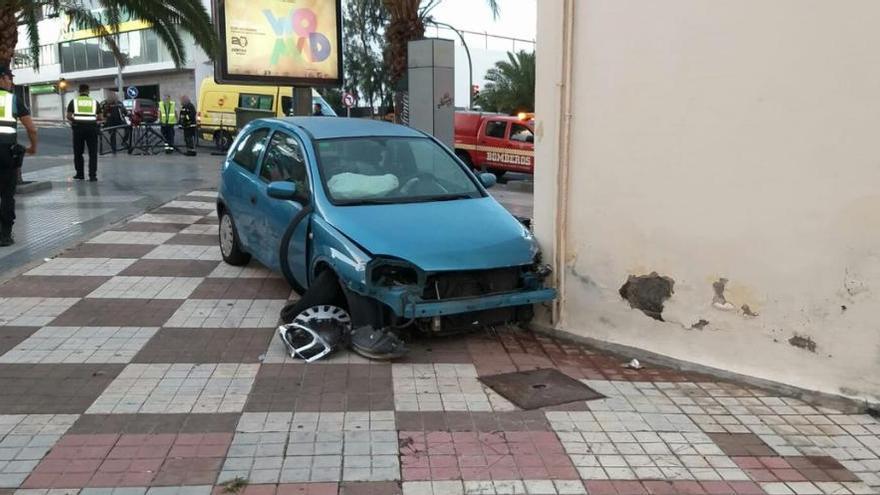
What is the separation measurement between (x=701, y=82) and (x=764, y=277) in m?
1.32

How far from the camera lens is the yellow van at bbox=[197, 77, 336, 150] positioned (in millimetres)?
25281

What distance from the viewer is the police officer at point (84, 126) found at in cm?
1402

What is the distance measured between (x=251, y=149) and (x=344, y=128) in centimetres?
120

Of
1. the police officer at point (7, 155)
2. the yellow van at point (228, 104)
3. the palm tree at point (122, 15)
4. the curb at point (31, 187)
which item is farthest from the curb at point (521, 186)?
the police officer at point (7, 155)

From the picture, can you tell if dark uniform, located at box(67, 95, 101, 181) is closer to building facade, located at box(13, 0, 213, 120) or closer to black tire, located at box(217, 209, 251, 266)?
black tire, located at box(217, 209, 251, 266)

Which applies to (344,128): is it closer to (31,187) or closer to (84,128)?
(31,187)

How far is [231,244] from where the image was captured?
7664 millimetres

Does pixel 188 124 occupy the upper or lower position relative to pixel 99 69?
lower

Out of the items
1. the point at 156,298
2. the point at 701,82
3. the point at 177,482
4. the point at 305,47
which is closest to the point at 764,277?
the point at 701,82

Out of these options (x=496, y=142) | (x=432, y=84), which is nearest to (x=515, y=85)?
(x=496, y=142)

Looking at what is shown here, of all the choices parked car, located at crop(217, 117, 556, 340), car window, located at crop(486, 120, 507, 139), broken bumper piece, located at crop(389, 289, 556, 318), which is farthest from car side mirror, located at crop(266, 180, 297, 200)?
car window, located at crop(486, 120, 507, 139)

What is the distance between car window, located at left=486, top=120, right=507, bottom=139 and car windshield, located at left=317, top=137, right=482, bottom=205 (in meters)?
12.9

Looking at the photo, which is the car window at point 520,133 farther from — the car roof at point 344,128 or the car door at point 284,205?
the car door at point 284,205

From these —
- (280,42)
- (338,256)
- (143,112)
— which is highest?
(280,42)
